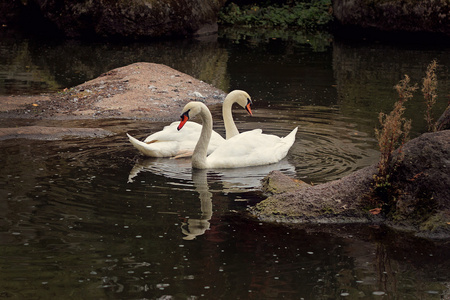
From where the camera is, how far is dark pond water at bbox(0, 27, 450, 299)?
5.68m

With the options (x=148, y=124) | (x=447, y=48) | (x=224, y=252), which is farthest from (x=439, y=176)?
(x=447, y=48)

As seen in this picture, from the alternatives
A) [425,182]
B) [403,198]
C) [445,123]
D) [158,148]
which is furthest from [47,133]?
[425,182]

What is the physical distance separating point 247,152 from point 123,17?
54.8ft

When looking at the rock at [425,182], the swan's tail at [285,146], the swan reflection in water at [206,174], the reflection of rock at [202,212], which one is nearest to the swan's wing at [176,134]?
the swan reflection in water at [206,174]

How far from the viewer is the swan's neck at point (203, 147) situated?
31.2ft

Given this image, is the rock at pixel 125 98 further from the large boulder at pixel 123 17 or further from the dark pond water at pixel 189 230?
the large boulder at pixel 123 17

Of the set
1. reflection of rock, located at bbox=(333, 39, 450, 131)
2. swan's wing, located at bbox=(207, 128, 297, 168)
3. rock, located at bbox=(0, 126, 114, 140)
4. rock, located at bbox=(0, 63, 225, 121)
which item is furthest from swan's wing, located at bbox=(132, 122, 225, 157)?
reflection of rock, located at bbox=(333, 39, 450, 131)

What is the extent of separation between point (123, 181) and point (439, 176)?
377 centimetres

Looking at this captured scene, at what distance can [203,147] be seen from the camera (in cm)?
955

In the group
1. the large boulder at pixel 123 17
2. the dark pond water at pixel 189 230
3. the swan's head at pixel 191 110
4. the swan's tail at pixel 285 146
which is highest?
the large boulder at pixel 123 17

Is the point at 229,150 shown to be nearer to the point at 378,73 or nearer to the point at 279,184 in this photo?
the point at 279,184

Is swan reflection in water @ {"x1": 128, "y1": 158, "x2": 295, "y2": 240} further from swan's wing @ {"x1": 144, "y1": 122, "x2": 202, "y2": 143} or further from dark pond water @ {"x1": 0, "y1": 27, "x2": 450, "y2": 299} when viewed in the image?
swan's wing @ {"x1": 144, "y1": 122, "x2": 202, "y2": 143}

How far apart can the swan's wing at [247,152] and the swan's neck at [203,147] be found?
0.10 meters

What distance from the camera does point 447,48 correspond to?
23391 millimetres
